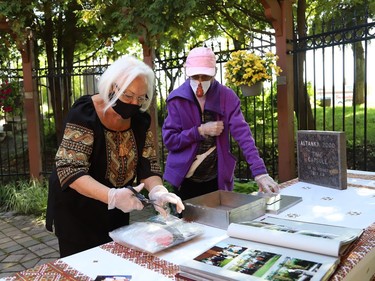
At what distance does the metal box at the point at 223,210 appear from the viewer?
1776 millimetres

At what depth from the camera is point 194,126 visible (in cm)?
256

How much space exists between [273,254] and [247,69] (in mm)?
2610

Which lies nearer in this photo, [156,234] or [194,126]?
[156,234]

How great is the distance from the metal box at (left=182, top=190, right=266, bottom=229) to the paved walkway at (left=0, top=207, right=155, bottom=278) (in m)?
2.50

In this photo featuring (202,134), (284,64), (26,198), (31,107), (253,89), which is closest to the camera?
(202,134)

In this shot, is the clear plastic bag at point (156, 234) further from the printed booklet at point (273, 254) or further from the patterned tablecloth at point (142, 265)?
the printed booklet at point (273, 254)

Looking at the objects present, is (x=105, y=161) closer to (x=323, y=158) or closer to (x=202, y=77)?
(x=202, y=77)

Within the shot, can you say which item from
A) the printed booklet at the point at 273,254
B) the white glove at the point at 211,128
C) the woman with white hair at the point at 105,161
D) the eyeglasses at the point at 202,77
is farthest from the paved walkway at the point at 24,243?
the printed booklet at the point at 273,254

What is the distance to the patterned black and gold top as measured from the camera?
1.78 meters

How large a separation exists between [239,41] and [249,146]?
422cm

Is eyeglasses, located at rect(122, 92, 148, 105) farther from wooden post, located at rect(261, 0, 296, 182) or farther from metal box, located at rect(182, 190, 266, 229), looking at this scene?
wooden post, located at rect(261, 0, 296, 182)

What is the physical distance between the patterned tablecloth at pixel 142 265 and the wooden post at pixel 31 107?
5.34 metres

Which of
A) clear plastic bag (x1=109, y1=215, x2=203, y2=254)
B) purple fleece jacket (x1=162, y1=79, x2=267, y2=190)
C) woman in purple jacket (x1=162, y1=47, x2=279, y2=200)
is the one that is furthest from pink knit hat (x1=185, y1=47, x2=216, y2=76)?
clear plastic bag (x1=109, y1=215, x2=203, y2=254)

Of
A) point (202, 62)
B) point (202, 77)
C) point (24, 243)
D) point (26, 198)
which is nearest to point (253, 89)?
point (202, 77)
